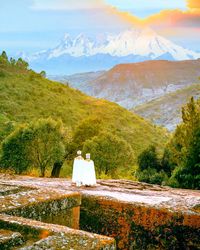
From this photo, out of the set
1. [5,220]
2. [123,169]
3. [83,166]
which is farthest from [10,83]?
[5,220]

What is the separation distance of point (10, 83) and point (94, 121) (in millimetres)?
34460

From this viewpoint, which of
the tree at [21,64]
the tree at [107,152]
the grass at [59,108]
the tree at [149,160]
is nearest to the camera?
the tree at [149,160]

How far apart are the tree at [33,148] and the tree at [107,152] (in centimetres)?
292

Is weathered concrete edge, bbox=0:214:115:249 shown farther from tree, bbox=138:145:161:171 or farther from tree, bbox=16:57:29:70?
tree, bbox=16:57:29:70

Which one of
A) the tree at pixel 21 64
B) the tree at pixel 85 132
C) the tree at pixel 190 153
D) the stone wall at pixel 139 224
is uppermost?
the tree at pixel 21 64

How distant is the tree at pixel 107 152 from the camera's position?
40969 millimetres

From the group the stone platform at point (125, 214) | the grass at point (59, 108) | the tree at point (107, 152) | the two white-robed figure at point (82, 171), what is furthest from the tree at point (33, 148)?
the stone platform at point (125, 214)

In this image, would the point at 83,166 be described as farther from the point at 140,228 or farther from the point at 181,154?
the point at 181,154

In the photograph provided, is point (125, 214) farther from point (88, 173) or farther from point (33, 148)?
point (33, 148)

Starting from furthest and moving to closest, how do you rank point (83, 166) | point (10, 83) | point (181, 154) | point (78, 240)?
point (10, 83) < point (181, 154) < point (83, 166) < point (78, 240)

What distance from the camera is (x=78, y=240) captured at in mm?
5145

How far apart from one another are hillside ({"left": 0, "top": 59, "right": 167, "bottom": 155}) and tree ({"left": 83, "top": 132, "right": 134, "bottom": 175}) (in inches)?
801

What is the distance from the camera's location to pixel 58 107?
7381 centimetres

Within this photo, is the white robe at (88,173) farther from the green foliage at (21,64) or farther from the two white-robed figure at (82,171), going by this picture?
the green foliage at (21,64)
